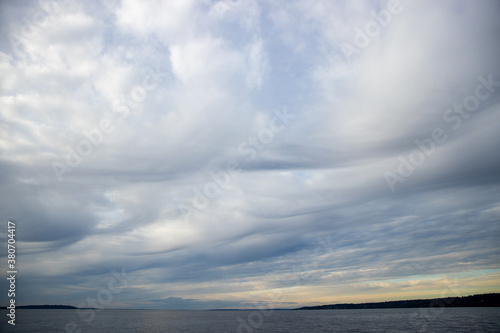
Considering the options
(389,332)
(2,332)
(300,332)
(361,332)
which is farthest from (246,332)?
(2,332)

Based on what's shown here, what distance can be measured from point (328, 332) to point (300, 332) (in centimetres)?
1099

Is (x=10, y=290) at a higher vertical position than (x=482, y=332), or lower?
higher

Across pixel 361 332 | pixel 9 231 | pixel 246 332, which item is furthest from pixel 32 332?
pixel 361 332

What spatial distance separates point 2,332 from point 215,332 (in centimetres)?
8340

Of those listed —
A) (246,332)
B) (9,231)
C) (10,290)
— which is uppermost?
(9,231)

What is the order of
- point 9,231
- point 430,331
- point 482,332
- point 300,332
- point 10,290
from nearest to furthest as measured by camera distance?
point 9,231 < point 10,290 < point 482,332 < point 430,331 < point 300,332

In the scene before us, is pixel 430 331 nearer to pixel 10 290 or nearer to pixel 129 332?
pixel 129 332

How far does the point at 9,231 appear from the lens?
47.4 m

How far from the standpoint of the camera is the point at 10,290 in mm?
52250

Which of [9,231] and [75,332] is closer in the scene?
[9,231]

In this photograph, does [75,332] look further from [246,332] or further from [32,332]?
[246,332]

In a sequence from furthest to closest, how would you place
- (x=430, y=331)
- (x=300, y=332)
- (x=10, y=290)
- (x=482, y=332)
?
(x=300, y=332) < (x=430, y=331) < (x=482, y=332) < (x=10, y=290)

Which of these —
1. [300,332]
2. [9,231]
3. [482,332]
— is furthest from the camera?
[300,332]

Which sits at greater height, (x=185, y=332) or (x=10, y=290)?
(x=10, y=290)
